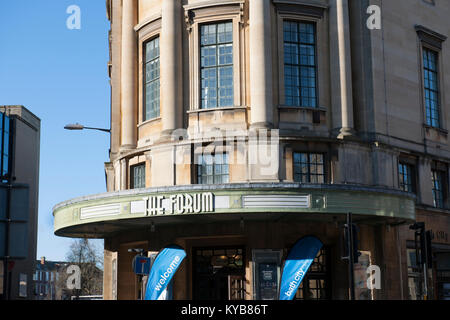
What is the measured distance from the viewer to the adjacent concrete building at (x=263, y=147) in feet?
89.8

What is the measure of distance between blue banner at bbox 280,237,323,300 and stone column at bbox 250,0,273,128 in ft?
16.6

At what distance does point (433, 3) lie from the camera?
1452 inches

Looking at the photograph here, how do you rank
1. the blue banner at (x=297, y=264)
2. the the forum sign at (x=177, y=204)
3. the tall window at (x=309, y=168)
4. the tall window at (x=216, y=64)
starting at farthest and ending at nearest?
the tall window at (x=216, y=64) < the tall window at (x=309, y=168) < the blue banner at (x=297, y=264) < the the forum sign at (x=177, y=204)

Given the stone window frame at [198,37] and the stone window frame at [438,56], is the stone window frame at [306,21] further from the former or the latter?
the stone window frame at [438,56]

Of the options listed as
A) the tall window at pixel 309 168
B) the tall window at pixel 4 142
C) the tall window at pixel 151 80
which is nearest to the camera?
the tall window at pixel 309 168

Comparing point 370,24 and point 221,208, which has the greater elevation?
point 370,24

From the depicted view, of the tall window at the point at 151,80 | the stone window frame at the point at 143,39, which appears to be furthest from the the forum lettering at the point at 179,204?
the tall window at the point at 151,80

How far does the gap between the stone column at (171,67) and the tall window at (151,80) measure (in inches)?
50.0

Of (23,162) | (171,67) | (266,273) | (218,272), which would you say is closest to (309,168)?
(266,273)

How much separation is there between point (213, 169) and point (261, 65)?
4.77m

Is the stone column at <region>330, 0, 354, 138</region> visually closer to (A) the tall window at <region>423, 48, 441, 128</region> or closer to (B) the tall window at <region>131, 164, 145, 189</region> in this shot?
(A) the tall window at <region>423, 48, 441, 128</region>

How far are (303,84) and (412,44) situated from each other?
744 cm
